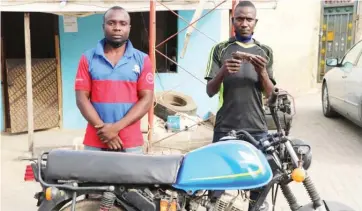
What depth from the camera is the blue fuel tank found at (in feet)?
7.76

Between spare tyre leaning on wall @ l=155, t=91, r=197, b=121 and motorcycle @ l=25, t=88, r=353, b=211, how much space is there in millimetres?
4775

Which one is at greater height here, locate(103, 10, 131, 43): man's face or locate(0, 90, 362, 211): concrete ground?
locate(103, 10, 131, 43): man's face

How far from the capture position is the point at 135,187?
98.6 inches

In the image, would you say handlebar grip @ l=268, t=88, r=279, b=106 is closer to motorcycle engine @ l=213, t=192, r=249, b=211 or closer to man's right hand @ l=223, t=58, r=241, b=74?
man's right hand @ l=223, t=58, r=241, b=74

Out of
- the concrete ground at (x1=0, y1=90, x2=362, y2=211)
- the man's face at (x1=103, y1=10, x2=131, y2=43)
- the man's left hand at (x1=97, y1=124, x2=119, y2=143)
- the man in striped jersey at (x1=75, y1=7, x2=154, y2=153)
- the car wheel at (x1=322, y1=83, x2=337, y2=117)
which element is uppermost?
the man's face at (x1=103, y1=10, x2=131, y2=43)

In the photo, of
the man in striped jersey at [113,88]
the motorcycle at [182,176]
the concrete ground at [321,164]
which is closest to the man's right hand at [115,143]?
the man in striped jersey at [113,88]

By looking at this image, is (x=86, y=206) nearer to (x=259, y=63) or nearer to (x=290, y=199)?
(x=290, y=199)

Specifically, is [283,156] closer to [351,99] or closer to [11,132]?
[351,99]

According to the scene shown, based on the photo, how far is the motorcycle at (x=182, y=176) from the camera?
238cm

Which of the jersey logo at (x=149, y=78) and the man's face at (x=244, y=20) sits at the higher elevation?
the man's face at (x=244, y=20)

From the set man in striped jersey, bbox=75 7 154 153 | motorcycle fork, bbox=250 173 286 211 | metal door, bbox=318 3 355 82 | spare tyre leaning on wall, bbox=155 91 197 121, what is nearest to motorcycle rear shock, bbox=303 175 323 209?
motorcycle fork, bbox=250 173 286 211

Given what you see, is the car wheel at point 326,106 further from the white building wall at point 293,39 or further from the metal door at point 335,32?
the metal door at point 335,32

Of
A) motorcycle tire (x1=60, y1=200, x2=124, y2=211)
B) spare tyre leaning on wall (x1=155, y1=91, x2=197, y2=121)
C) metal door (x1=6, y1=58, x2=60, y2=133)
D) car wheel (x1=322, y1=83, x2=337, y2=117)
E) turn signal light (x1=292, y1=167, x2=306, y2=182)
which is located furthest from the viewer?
car wheel (x1=322, y1=83, x2=337, y2=117)

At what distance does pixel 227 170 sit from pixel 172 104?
17.8 feet
